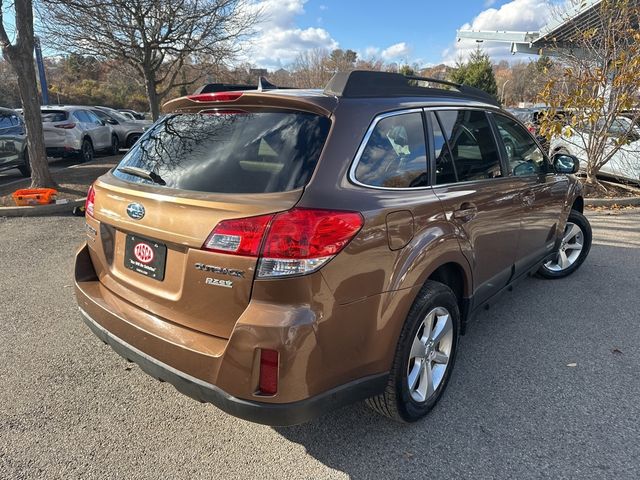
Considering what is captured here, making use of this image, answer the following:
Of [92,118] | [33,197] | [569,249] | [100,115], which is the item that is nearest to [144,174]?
[569,249]

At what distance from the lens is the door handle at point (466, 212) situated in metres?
2.71

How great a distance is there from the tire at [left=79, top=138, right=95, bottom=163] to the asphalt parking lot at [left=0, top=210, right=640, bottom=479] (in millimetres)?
10917

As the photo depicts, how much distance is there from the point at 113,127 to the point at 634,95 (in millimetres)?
15087

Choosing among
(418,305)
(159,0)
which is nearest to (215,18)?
(159,0)

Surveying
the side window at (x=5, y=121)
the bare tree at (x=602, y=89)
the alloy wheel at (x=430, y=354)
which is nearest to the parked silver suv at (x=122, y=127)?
the side window at (x=5, y=121)

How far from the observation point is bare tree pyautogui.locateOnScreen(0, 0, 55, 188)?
7.93 m

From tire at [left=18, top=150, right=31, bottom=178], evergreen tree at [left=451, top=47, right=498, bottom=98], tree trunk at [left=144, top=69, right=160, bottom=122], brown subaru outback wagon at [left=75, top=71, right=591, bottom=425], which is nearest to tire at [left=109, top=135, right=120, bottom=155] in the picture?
tree trunk at [left=144, top=69, right=160, bottom=122]

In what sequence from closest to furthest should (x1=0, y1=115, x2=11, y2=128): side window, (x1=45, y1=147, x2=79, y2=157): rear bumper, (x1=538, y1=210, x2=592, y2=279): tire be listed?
(x1=538, y1=210, x2=592, y2=279): tire → (x1=0, y1=115, x2=11, y2=128): side window → (x1=45, y1=147, x2=79, y2=157): rear bumper

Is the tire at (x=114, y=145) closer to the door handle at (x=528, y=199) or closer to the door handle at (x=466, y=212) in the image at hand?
the door handle at (x=528, y=199)

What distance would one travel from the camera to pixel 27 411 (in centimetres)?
266

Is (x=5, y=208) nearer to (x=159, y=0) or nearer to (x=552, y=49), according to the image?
(x=159, y=0)

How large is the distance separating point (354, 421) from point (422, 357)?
0.54 metres

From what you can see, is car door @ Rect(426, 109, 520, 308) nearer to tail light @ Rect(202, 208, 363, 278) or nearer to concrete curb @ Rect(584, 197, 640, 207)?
tail light @ Rect(202, 208, 363, 278)

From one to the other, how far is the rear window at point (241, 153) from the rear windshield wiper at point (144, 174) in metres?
0.02
